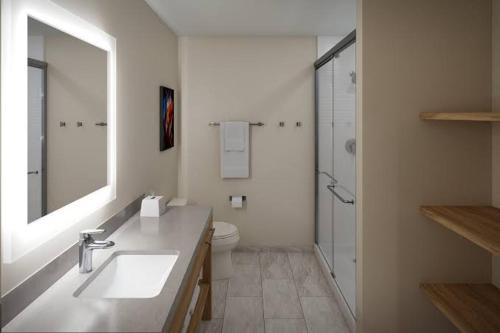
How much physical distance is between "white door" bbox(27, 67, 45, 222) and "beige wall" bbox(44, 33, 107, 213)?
0.05 metres

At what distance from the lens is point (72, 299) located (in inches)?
58.2

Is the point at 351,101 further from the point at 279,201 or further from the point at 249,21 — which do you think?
the point at 279,201

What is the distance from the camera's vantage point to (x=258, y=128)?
14.7 feet

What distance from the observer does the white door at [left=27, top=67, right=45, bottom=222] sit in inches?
60.4

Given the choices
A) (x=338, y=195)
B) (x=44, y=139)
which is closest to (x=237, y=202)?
(x=338, y=195)

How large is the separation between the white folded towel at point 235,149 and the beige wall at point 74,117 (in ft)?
7.07

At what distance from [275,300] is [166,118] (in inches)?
70.7

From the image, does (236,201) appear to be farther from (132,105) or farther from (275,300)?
(132,105)

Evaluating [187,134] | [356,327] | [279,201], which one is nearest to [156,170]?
[187,134]

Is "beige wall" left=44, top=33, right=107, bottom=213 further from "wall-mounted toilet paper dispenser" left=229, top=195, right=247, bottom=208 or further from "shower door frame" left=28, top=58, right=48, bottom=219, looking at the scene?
"wall-mounted toilet paper dispenser" left=229, top=195, right=247, bottom=208

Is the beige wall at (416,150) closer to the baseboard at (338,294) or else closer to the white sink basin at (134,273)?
the baseboard at (338,294)

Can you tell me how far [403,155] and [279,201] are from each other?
214 centimetres

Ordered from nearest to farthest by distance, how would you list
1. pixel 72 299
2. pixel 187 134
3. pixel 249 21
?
pixel 72 299 < pixel 249 21 < pixel 187 134

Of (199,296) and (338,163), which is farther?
(338,163)
